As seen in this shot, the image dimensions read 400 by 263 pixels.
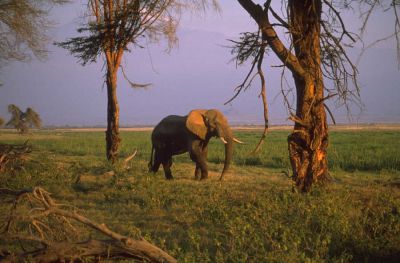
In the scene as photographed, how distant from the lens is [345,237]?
17.5 ft

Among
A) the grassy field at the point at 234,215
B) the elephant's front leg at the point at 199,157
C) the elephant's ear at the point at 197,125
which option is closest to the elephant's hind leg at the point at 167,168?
the elephant's front leg at the point at 199,157

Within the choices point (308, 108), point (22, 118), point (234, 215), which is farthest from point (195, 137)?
point (22, 118)

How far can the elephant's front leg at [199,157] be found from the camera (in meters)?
12.0

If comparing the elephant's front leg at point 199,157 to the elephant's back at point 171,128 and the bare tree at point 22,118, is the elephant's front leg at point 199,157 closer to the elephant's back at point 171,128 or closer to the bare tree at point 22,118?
the elephant's back at point 171,128

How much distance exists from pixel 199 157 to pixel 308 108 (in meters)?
5.07

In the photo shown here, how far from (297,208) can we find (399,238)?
1.54 metres

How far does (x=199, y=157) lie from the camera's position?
12.1 metres

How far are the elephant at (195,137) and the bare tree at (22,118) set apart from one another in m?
32.7

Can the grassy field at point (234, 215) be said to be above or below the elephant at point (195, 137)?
below

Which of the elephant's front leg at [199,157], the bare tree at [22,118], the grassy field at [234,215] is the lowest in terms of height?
the grassy field at [234,215]

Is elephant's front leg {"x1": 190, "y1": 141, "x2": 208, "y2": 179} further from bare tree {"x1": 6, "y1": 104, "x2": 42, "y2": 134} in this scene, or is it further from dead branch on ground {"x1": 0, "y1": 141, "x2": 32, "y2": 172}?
bare tree {"x1": 6, "y1": 104, "x2": 42, "y2": 134}

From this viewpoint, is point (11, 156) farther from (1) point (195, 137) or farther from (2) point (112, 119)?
(1) point (195, 137)

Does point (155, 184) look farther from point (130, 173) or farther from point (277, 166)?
point (277, 166)

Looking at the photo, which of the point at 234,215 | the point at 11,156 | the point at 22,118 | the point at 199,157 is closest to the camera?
the point at 234,215
